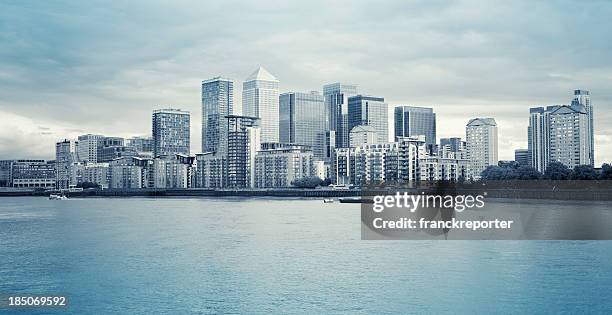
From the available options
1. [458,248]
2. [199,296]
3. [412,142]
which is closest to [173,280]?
[199,296]

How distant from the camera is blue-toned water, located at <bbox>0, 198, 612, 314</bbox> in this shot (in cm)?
2689

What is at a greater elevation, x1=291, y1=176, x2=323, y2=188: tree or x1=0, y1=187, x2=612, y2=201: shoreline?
x1=291, y1=176, x2=323, y2=188: tree

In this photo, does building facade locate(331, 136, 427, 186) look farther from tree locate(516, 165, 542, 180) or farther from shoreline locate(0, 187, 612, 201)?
tree locate(516, 165, 542, 180)

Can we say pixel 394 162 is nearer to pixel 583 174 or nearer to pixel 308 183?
pixel 308 183

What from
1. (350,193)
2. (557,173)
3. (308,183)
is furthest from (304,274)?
(308,183)

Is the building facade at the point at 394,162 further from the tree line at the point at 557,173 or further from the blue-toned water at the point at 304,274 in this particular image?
the blue-toned water at the point at 304,274

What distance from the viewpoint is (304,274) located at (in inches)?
1305

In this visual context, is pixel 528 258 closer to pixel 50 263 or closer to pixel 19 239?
pixel 50 263

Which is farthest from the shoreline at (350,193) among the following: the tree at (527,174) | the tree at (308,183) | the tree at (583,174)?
the tree at (308,183)

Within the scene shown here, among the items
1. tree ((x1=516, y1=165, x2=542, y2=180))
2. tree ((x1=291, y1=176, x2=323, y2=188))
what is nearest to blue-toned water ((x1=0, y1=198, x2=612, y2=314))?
tree ((x1=516, y1=165, x2=542, y2=180))

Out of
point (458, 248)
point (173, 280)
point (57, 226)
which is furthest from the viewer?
point (57, 226)

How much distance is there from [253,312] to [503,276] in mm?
13073

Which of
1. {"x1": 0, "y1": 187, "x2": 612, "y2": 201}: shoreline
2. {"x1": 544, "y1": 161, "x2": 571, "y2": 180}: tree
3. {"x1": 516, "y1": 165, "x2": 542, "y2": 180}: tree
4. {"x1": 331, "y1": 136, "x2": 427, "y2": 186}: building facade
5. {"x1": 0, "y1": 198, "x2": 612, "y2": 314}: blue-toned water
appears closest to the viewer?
{"x1": 0, "y1": 198, "x2": 612, "y2": 314}: blue-toned water

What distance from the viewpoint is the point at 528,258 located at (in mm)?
37969
